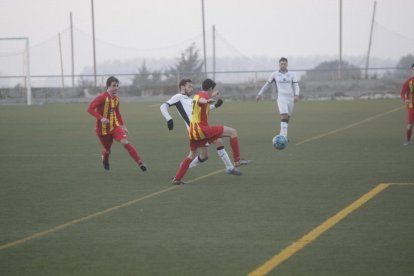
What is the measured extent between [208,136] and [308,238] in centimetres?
477

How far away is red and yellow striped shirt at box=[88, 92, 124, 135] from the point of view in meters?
15.2

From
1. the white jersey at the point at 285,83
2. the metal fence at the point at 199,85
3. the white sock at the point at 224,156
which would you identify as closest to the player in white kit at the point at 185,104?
the white sock at the point at 224,156

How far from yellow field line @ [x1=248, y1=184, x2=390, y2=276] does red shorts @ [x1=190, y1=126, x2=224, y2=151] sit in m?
2.69

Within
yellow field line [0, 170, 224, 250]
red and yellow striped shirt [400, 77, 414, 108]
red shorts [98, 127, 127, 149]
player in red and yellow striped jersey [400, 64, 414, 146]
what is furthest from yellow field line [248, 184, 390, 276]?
red and yellow striped shirt [400, 77, 414, 108]

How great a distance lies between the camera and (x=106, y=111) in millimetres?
15305

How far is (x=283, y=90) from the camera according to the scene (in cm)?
2178

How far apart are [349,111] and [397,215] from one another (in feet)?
81.4

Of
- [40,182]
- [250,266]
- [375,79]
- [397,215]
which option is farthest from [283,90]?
[375,79]

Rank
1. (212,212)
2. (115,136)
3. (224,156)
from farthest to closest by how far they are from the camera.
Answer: (115,136)
(224,156)
(212,212)

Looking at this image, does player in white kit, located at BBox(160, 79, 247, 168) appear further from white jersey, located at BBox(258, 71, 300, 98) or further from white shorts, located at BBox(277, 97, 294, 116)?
white jersey, located at BBox(258, 71, 300, 98)

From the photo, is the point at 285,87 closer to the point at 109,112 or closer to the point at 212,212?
the point at 109,112

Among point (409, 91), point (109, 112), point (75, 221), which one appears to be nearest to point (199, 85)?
point (409, 91)

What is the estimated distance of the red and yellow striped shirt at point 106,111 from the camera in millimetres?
15172

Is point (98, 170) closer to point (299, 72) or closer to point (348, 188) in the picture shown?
point (348, 188)
